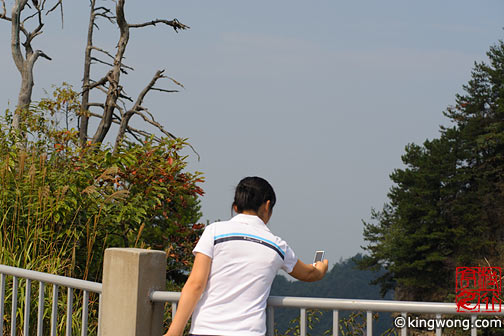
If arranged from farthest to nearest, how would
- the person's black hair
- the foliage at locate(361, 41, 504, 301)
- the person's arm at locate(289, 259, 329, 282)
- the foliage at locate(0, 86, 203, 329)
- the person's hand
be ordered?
the foliage at locate(361, 41, 504, 301)
the foliage at locate(0, 86, 203, 329)
the person's hand
the person's arm at locate(289, 259, 329, 282)
the person's black hair

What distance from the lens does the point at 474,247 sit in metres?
38.4

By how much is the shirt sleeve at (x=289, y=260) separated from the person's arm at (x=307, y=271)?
0.11 ft

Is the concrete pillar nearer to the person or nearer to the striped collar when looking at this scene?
the person

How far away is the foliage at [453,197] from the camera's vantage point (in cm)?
3903

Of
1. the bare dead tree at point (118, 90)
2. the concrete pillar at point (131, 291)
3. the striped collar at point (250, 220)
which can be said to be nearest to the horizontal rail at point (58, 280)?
the concrete pillar at point (131, 291)

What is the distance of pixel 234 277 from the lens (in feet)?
11.1

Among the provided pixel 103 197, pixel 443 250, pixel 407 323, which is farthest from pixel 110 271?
pixel 443 250

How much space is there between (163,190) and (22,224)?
310 centimetres

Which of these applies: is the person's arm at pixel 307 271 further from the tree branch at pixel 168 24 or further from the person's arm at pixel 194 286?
the tree branch at pixel 168 24

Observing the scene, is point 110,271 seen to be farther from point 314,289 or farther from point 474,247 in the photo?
point 314,289

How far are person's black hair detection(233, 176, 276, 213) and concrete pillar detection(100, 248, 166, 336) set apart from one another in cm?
71

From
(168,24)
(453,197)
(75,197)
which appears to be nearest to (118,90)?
(168,24)

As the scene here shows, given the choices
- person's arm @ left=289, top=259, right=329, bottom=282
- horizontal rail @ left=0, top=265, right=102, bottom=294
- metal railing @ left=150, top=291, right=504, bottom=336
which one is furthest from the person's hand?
horizontal rail @ left=0, top=265, right=102, bottom=294

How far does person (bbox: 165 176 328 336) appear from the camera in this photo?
3346 mm
